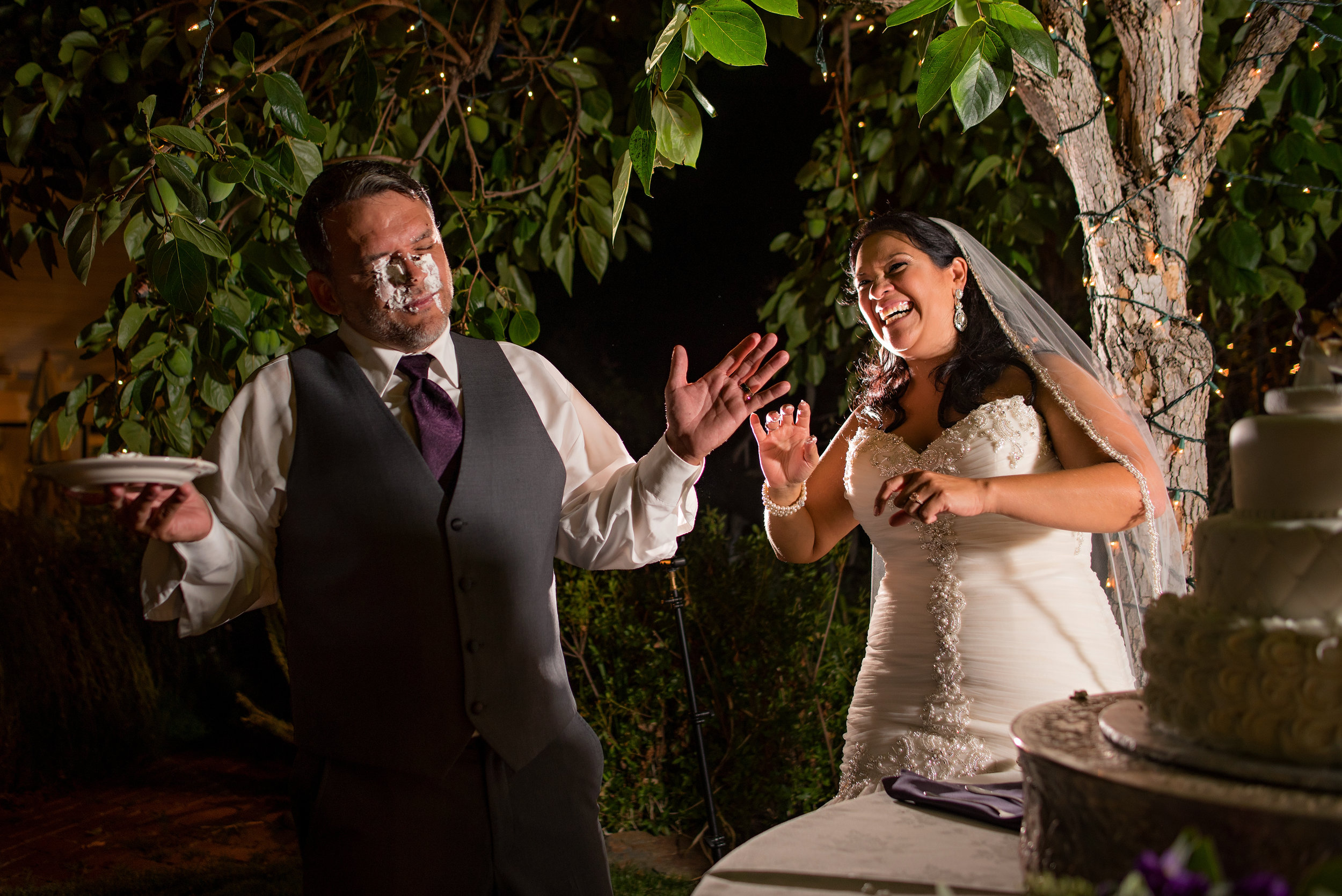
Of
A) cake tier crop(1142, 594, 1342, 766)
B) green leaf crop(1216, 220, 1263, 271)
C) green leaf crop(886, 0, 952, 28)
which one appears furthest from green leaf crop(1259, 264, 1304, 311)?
cake tier crop(1142, 594, 1342, 766)

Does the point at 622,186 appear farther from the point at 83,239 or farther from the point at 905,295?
the point at 83,239

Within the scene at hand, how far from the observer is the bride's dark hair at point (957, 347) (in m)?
2.02

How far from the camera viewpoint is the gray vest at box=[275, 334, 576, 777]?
4.88 ft

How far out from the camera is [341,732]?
1.49 m

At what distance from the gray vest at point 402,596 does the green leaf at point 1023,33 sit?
0.93 meters

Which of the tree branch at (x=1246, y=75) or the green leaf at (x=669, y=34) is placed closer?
the green leaf at (x=669, y=34)

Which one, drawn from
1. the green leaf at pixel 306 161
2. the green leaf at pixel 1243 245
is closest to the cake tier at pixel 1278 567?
the green leaf at pixel 306 161

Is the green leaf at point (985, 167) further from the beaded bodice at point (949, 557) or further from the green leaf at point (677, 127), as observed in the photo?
the green leaf at point (677, 127)

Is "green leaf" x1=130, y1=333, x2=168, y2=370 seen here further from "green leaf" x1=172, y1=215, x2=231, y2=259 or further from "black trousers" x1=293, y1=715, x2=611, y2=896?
"black trousers" x1=293, y1=715, x2=611, y2=896

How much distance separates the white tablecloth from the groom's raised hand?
0.59 m

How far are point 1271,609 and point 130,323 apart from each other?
2113 millimetres

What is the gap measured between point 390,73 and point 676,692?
2.11m

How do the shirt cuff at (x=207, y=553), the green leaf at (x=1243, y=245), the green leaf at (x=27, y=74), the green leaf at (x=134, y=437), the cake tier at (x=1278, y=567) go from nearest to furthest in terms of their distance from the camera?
the cake tier at (x=1278, y=567)
the shirt cuff at (x=207, y=553)
the green leaf at (x=134, y=437)
the green leaf at (x=27, y=74)
the green leaf at (x=1243, y=245)

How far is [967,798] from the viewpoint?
1.20 metres
